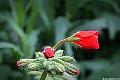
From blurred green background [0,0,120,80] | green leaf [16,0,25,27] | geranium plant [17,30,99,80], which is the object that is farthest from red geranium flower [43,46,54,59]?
green leaf [16,0,25,27]

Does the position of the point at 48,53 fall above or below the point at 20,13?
below

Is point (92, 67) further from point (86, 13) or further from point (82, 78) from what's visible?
point (86, 13)

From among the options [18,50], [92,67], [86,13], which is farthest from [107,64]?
[18,50]

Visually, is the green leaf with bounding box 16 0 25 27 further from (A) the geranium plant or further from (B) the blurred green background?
(A) the geranium plant

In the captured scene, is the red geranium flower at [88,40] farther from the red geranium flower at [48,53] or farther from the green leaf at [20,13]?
the green leaf at [20,13]

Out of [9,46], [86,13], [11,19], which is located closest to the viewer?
[9,46]

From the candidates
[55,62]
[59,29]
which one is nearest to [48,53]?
[55,62]

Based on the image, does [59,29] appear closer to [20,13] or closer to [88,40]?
[20,13]
